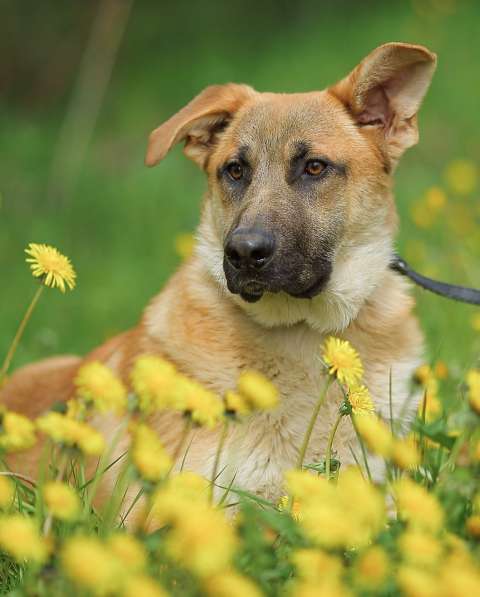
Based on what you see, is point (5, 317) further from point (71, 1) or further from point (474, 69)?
point (474, 69)

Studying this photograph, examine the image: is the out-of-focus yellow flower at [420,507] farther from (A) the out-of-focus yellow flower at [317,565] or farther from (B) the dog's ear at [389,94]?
(B) the dog's ear at [389,94]

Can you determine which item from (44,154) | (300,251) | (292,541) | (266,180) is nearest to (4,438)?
(292,541)

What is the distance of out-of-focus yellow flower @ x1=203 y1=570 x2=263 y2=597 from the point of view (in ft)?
5.40

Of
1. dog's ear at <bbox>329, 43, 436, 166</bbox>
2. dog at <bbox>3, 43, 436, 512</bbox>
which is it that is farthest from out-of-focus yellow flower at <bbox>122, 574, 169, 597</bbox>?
dog's ear at <bbox>329, 43, 436, 166</bbox>

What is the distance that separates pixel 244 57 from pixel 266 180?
9.61 meters

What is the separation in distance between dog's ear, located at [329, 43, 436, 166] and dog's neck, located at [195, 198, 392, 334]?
16.2 inches

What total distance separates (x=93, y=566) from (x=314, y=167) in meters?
2.61

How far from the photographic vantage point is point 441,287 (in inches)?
150

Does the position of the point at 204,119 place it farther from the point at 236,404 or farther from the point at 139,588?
the point at 139,588

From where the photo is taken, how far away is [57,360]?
16.1 feet

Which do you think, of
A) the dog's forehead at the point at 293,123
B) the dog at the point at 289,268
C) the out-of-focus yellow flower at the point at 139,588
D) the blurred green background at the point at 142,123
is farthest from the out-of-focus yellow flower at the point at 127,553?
the blurred green background at the point at 142,123

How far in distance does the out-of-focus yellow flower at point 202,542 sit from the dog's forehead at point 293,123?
96.6 inches

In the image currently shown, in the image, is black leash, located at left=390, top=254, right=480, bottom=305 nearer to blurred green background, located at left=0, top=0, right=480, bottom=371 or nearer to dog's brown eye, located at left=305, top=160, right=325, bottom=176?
dog's brown eye, located at left=305, top=160, right=325, bottom=176

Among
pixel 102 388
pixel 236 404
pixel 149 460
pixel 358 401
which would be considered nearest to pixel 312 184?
pixel 358 401
